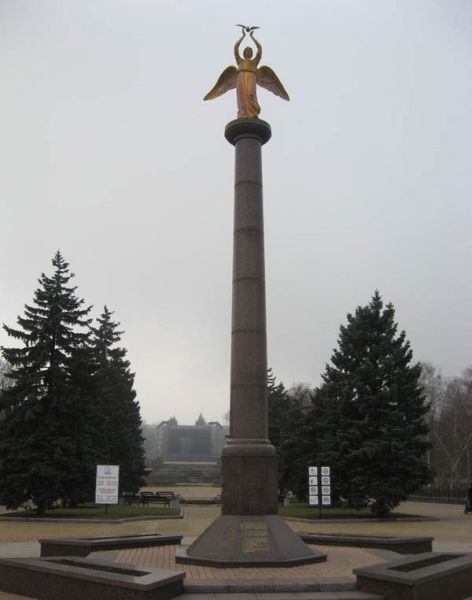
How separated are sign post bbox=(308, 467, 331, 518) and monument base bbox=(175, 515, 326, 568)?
448 inches

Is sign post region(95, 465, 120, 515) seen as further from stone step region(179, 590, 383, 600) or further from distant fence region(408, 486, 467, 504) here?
distant fence region(408, 486, 467, 504)

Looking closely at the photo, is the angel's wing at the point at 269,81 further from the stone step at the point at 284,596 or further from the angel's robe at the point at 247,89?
the stone step at the point at 284,596

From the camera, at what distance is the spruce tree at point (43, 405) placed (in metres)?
22.9

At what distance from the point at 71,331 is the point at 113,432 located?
11.0 m

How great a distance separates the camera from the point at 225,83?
14.3 metres

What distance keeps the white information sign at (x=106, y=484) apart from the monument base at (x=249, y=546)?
1119cm

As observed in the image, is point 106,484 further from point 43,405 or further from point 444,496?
point 444,496

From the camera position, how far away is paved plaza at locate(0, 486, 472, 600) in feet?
32.7

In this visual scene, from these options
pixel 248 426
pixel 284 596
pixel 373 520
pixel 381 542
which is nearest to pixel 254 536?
pixel 248 426

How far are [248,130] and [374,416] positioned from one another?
14517 millimetres

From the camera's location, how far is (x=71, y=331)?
2498cm

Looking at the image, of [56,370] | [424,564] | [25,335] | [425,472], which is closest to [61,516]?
[56,370]

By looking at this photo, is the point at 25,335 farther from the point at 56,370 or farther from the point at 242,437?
the point at 242,437

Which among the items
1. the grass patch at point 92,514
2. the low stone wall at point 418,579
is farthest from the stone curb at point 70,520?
the low stone wall at point 418,579
